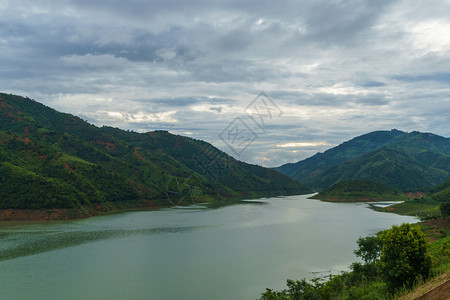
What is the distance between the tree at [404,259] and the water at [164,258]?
662 inches

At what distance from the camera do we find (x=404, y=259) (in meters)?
27.1

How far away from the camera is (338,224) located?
97062 millimetres

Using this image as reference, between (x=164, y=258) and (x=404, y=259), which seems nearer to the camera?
(x=404, y=259)

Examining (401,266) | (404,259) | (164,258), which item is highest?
(404,259)

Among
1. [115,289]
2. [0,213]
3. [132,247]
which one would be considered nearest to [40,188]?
[0,213]

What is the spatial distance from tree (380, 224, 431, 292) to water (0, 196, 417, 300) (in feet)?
55.1

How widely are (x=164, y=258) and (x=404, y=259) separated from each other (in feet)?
136

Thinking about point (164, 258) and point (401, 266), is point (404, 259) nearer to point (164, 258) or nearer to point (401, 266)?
point (401, 266)

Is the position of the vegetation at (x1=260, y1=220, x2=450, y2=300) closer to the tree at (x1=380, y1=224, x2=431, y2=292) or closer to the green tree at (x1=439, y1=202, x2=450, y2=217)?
the tree at (x1=380, y1=224, x2=431, y2=292)

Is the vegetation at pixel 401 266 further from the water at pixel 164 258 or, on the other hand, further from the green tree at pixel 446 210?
the green tree at pixel 446 210

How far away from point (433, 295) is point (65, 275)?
47278 mm

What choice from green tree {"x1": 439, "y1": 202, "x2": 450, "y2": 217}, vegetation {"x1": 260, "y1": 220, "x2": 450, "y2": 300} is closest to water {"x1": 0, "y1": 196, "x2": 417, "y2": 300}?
vegetation {"x1": 260, "y1": 220, "x2": 450, "y2": 300}

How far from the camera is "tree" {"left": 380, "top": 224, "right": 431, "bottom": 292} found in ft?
88.0

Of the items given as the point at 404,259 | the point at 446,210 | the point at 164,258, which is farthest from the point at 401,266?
the point at 446,210
